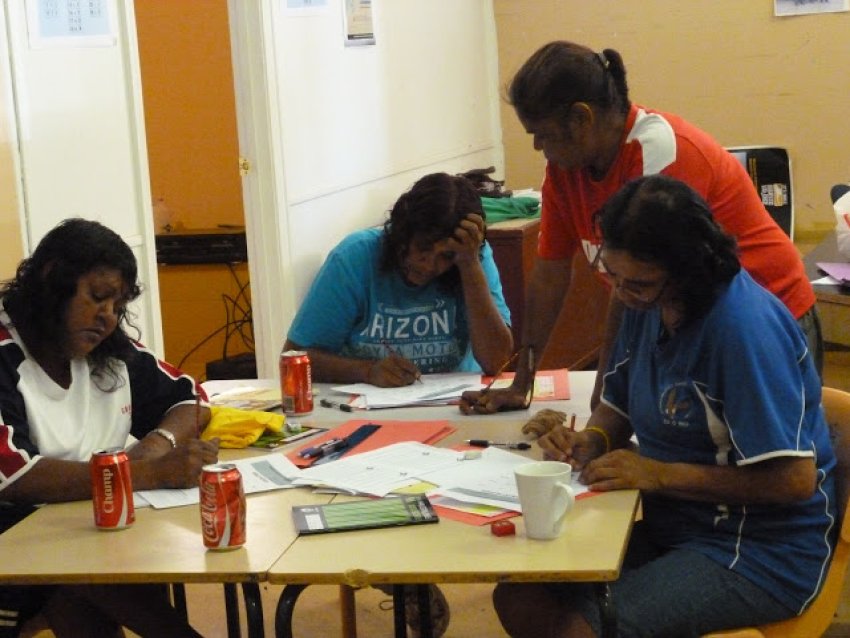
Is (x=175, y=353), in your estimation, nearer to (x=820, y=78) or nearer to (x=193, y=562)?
(x=820, y=78)

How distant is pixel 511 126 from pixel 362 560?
5112 mm

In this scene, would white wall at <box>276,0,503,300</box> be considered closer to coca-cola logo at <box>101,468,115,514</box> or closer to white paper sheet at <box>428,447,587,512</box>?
white paper sheet at <box>428,447,587,512</box>

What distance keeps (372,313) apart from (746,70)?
3708 mm

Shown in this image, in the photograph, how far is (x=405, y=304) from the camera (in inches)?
123

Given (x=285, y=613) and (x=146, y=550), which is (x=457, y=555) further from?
(x=146, y=550)

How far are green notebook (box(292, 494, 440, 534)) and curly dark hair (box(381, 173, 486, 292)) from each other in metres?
1.01

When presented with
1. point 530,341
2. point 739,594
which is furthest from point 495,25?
point 739,594

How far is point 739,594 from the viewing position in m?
2.00

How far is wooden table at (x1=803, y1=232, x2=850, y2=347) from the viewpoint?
346 centimetres

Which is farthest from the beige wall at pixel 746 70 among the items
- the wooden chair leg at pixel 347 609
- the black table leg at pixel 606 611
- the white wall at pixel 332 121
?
the black table leg at pixel 606 611

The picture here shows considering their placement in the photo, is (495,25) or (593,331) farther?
(495,25)

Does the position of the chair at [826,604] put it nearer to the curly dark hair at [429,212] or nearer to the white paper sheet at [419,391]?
the white paper sheet at [419,391]

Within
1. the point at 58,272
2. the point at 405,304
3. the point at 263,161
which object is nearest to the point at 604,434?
the point at 405,304

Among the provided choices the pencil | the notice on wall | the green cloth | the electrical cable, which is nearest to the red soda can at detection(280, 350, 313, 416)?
the pencil
